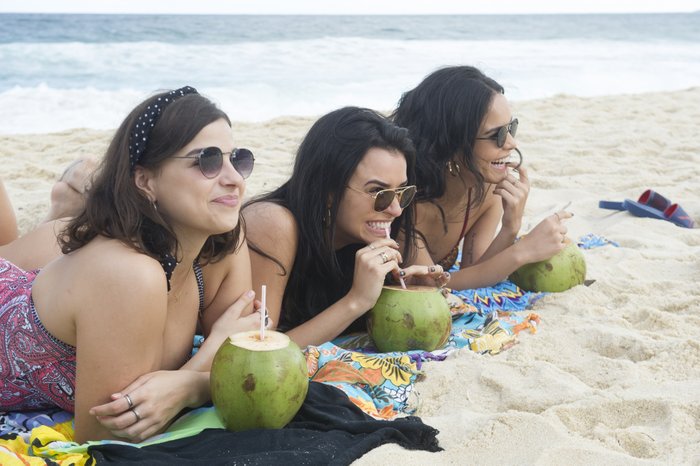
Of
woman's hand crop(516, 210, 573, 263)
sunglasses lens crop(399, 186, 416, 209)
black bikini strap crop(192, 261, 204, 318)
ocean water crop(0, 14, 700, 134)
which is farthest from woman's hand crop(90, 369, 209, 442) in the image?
ocean water crop(0, 14, 700, 134)

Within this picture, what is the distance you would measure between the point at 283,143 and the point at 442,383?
4906 mm

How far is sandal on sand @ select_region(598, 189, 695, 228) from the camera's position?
4914 millimetres

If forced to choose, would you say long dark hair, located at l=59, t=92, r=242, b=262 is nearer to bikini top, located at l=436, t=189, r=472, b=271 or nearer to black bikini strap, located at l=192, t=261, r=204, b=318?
black bikini strap, located at l=192, t=261, r=204, b=318

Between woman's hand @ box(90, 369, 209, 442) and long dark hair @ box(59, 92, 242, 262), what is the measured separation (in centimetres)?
37

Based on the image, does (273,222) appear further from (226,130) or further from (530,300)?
(530,300)

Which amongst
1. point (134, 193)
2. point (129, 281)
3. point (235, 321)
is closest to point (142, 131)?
A: point (134, 193)

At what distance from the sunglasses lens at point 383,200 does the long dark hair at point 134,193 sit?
0.89m

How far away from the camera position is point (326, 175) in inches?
120

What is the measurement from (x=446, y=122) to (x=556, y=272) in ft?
2.95

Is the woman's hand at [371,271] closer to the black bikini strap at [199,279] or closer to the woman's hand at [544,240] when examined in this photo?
the black bikini strap at [199,279]

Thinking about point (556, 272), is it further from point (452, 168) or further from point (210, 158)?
point (210, 158)

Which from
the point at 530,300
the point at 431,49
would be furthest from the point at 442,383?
the point at 431,49

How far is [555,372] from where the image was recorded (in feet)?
9.27

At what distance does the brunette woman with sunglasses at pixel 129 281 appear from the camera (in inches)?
83.0
